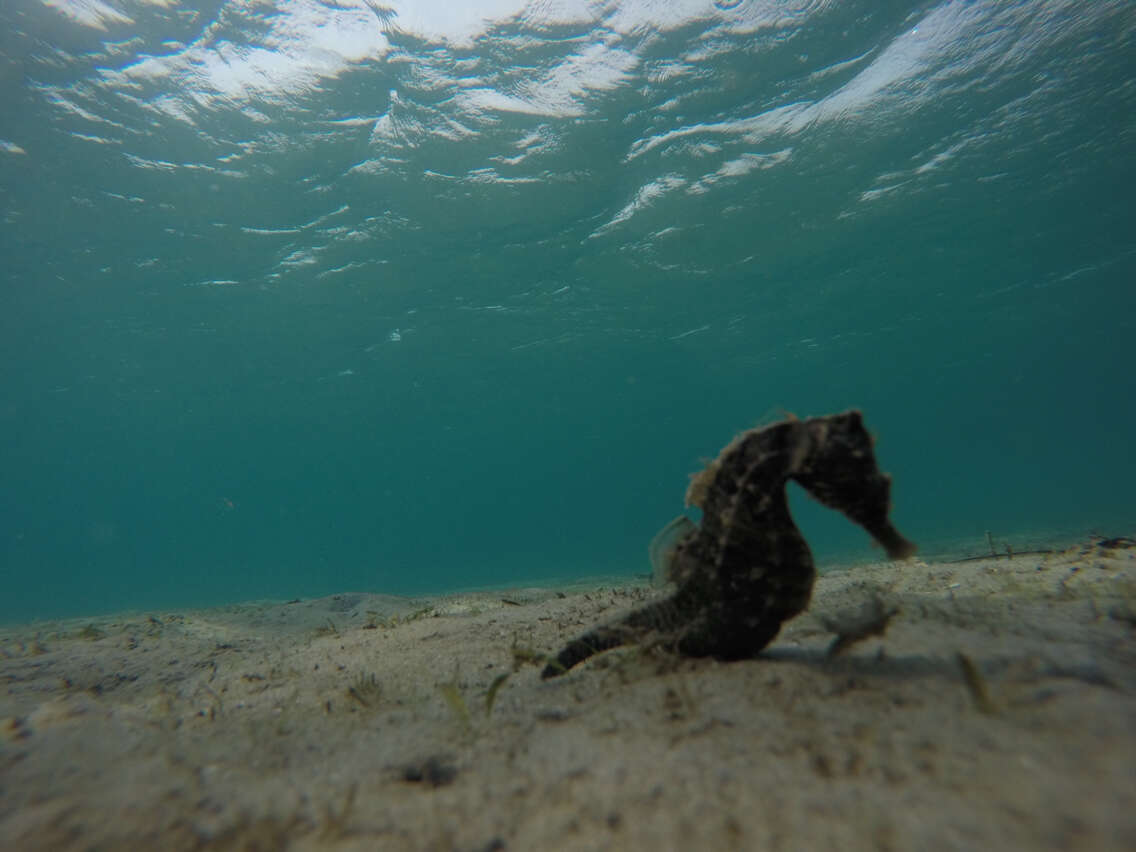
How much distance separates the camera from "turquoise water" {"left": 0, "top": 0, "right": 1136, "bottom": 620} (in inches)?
488

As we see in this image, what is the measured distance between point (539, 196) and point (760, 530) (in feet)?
58.0

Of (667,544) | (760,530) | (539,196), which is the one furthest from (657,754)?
(539,196)

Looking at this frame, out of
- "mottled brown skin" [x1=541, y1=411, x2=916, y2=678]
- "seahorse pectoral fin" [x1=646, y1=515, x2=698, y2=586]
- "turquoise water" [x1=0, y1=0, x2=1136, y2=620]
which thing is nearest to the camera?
"mottled brown skin" [x1=541, y1=411, x2=916, y2=678]

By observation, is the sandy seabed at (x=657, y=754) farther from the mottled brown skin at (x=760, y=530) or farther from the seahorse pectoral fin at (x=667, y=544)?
the seahorse pectoral fin at (x=667, y=544)

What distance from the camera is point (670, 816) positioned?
1352 millimetres

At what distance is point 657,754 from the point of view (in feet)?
5.56

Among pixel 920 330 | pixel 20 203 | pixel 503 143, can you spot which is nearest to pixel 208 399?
pixel 20 203

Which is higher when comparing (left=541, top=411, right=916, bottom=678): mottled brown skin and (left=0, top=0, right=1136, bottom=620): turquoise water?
(left=0, top=0, right=1136, bottom=620): turquoise water

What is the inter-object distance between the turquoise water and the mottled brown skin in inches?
8.6

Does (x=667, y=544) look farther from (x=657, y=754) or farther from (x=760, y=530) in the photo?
(x=657, y=754)

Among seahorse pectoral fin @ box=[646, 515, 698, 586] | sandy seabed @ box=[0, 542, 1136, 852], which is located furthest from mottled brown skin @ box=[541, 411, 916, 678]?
sandy seabed @ box=[0, 542, 1136, 852]

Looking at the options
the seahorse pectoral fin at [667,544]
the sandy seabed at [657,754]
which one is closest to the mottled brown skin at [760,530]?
the seahorse pectoral fin at [667,544]

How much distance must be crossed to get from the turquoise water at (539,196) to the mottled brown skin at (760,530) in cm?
22

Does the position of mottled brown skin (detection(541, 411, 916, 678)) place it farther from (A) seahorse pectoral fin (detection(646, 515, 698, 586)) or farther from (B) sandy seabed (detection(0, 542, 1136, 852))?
(B) sandy seabed (detection(0, 542, 1136, 852))
